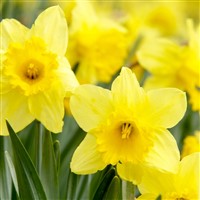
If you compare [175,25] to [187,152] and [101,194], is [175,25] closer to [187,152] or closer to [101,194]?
[187,152]

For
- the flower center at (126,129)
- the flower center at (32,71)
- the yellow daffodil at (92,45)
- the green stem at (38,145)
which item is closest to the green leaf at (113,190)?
the flower center at (126,129)

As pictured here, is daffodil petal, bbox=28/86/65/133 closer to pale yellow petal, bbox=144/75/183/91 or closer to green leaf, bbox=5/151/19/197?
green leaf, bbox=5/151/19/197

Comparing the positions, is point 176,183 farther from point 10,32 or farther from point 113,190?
point 10,32

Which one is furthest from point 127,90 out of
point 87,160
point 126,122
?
point 87,160

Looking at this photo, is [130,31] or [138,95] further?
[130,31]

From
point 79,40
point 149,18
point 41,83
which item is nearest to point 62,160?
point 41,83

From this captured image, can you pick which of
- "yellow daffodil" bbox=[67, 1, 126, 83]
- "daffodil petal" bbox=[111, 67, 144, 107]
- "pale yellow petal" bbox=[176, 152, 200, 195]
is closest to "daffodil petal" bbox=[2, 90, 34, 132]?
"daffodil petal" bbox=[111, 67, 144, 107]
